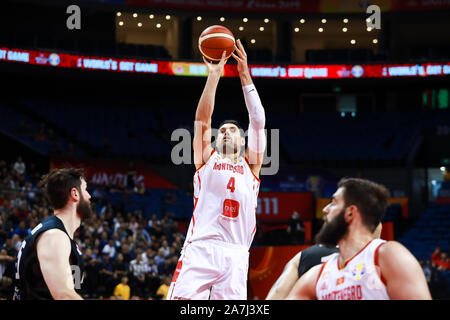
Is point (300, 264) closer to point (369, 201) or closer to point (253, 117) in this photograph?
point (369, 201)

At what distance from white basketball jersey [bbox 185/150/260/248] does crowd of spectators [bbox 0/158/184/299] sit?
742cm

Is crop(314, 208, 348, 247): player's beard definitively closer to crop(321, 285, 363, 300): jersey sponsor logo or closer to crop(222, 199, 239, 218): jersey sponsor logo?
crop(321, 285, 363, 300): jersey sponsor logo

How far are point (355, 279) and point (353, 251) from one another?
21 cm

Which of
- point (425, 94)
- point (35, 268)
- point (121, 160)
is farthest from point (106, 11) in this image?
point (35, 268)

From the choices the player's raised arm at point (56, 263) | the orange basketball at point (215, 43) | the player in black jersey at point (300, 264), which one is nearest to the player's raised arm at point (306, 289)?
the player in black jersey at point (300, 264)

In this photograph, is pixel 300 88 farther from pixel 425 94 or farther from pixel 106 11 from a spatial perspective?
pixel 106 11

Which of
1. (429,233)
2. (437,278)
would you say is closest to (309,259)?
(437,278)

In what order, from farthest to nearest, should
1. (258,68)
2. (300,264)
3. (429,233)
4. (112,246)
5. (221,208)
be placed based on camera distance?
(258,68) < (429,233) < (112,246) < (221,208) < (300,264)

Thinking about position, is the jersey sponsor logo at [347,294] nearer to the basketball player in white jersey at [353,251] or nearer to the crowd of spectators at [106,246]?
the basketball player in white jersey at [353,251]

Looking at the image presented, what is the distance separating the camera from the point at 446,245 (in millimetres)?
21500

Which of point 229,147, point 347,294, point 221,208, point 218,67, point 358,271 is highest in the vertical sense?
point 218,67

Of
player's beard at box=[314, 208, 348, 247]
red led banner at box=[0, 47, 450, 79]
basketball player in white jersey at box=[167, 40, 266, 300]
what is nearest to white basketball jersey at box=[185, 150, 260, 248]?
basketball player in white jersey at box=[167, 40, 266, 300]

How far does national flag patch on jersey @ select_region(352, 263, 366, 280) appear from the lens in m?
3.65

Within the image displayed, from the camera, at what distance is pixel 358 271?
3674 millimetres
